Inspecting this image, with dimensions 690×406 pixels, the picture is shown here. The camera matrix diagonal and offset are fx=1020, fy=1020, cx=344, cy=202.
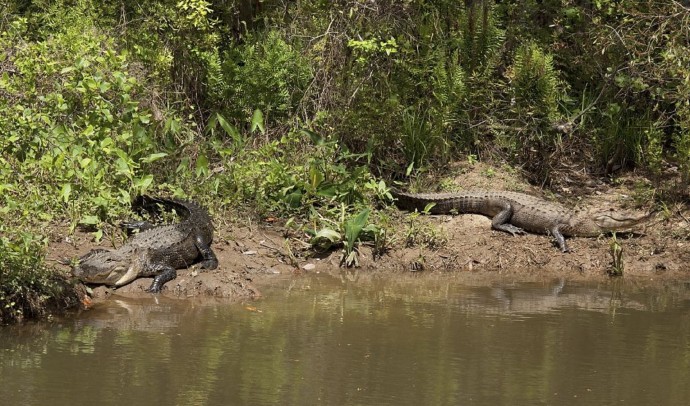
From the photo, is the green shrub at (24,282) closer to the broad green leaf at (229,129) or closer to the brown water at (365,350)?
the brown water at (365,350)

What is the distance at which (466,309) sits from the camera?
815 cm

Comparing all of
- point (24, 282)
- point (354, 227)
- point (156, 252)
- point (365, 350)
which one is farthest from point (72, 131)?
point (365, 350)

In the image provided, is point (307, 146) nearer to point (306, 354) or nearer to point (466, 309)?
point (466, 309)

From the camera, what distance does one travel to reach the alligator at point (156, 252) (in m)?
8.13

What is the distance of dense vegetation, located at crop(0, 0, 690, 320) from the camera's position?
1003cm

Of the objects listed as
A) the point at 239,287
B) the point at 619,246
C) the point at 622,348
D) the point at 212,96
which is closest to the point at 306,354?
the point at 239,287

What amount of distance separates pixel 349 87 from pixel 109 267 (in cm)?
412

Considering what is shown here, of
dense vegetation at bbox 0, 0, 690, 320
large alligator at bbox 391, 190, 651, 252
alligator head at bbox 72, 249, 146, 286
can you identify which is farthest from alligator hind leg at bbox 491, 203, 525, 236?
alligator head at bbox 72, 249, 146, 286

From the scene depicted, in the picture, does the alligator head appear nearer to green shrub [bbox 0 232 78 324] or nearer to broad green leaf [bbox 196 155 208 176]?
green shrub [bbox 0 232 78 324]

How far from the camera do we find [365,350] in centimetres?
696

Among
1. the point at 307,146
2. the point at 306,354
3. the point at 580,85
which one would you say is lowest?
the point at 306,354

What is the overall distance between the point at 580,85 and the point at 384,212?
305cm

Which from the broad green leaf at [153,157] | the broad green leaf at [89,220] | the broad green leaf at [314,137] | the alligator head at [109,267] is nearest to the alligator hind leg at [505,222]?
the broad green leaf at [314,137]

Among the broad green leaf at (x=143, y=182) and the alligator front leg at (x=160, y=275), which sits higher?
the broad green leaf at (x=143, y=182)
